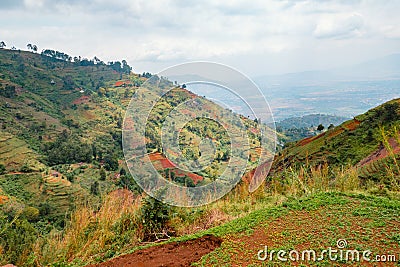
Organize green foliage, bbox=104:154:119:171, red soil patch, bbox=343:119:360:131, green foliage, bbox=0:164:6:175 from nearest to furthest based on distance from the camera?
1. red soil patch, bbox=343:119:360:131
2. green foliage, bbox=0:164:6:175
3. green foliage, bbox=104:154:119:171

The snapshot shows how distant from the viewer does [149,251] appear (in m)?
3.95

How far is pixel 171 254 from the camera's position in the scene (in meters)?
3.78

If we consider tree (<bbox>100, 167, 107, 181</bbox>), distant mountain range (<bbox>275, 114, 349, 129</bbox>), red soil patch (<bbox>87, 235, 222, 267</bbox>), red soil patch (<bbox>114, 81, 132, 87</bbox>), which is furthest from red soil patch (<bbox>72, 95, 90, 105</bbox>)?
red soil patch (<bbox>87, 235, 222, 267</bbox>)

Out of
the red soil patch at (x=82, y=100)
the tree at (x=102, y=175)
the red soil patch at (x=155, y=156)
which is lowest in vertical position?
the tree at (x=102, y=175)

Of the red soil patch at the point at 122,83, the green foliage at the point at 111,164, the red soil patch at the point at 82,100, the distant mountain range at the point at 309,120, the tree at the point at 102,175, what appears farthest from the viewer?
the distant mountain range at the point at 309,120

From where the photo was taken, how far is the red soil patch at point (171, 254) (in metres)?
3.57

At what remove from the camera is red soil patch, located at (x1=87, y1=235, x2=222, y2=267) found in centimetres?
357

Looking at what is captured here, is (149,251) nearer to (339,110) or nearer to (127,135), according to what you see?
(127,135)

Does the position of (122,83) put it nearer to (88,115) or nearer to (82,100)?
(82,100)

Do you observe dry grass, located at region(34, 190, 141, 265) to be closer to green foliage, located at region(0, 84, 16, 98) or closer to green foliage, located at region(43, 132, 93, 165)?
green foliage, located at region(43, 132, 93, 165)

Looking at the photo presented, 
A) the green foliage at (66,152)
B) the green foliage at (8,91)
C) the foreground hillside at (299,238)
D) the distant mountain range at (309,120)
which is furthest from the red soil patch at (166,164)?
the distant mountain range at (309,120)

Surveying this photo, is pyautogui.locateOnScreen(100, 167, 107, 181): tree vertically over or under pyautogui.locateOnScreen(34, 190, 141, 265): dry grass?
under

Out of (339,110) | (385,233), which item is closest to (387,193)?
(385,233)

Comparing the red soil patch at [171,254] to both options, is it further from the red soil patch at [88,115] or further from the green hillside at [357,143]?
the red soil patch at [88,115]
